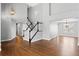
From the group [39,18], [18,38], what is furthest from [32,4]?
[18,38]

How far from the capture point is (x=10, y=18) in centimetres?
163

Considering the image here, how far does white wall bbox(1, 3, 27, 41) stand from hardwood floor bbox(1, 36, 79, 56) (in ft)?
0.33

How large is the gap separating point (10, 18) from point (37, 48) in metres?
0.57

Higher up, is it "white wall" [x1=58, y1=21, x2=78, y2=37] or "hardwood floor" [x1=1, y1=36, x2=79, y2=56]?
"white wall" [x1=58, y1=21, x2=78, y2=37]

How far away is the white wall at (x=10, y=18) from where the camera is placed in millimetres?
1622

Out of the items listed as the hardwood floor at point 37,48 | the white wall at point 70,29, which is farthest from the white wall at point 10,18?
the white wall at point 70,29

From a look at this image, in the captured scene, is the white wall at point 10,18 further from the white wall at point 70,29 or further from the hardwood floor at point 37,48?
the white wall at point 70,29

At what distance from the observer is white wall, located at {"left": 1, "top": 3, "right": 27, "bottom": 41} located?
1622 mm

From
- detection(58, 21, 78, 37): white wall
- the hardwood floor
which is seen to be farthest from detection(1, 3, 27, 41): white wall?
detection(58, 21, 78, 37): white wall

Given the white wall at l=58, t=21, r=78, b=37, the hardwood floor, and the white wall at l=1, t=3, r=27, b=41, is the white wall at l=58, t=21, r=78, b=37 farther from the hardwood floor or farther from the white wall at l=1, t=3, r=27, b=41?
the white wall at l=1, t=3, r=27, b=41

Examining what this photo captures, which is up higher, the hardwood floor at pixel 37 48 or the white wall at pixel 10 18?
the white wall at pixel 10 18

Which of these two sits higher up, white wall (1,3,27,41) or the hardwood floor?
white wall (1,3,27,41)

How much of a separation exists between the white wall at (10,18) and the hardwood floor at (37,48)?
0.10 meters

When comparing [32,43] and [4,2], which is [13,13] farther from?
[32,43]
